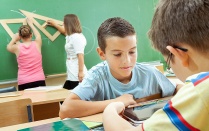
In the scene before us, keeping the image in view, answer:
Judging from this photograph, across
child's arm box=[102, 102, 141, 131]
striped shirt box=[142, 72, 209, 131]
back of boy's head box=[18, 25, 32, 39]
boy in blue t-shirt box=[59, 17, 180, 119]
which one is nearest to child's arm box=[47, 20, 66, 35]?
back of boy's head box=[18, 25, 32, 39]

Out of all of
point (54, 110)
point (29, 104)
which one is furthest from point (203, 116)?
point (54, 110)

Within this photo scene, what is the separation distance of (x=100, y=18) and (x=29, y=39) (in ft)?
3.42

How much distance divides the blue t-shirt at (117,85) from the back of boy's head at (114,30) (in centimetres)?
16

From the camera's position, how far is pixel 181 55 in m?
0.60

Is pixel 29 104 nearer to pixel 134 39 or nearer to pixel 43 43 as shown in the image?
pixel 134 39

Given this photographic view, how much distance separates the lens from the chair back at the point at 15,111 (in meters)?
1.55

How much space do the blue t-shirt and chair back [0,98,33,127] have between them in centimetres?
48

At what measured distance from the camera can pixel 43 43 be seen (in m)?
3.13

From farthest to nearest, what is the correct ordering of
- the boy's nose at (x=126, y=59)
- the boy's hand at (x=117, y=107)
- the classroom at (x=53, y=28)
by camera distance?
1. the classroom at (x=53, y=28)
2. the boy's nose at (x=126, y=59)
3. the boy's hand at (x=117, y=107)

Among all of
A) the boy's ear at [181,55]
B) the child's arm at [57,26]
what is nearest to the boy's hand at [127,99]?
the boy's ear at [181,55]

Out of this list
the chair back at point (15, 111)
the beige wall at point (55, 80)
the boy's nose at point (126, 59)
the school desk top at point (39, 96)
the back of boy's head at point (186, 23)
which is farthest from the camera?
the beige wall at point (55, 80)

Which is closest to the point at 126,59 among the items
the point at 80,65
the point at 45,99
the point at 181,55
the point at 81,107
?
the point at 81,107

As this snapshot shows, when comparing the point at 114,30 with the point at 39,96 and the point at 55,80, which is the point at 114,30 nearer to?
the point at 39,96

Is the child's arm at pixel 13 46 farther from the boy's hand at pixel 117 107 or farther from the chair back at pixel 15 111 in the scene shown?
the boy's hand at pixel 117 107
